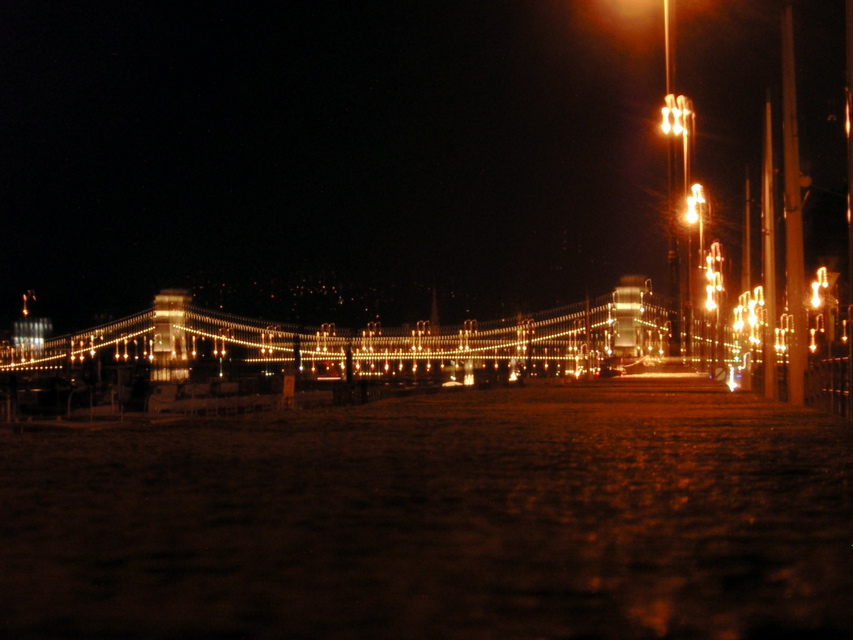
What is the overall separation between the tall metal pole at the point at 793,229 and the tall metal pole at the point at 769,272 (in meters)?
2.56

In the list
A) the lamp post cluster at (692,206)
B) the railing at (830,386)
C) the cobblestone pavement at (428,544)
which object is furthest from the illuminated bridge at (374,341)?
the cobblestone pavement at (428,544)

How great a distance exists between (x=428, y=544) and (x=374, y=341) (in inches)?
4076

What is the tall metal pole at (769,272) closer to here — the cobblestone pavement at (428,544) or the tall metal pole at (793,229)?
the tall metal pole at (793,229)

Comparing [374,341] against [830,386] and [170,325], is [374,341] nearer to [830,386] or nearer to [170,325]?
[170,325]

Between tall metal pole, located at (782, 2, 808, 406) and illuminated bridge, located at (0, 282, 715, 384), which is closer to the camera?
tall metal pole, located at (782, 2, 808, 406)

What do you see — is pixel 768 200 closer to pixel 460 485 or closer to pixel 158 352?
pixel 460 485

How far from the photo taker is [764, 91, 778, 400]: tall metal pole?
64.8 ft

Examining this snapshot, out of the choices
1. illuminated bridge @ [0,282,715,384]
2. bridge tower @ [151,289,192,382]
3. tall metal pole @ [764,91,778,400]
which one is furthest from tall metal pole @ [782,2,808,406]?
bridge tower @ [151,289,192,382]

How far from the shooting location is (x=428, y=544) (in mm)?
3537

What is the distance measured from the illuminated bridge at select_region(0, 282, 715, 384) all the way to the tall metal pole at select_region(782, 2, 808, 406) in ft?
175

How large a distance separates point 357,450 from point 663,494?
2778 millimetres

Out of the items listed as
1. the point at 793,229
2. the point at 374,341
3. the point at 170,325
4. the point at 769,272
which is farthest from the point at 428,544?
the point at 374,341

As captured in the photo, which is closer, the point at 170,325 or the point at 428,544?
the point at 428,544

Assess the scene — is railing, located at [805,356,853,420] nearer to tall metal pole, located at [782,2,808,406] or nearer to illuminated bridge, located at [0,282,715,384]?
tall metal pole, located at [782,2,808,406]
